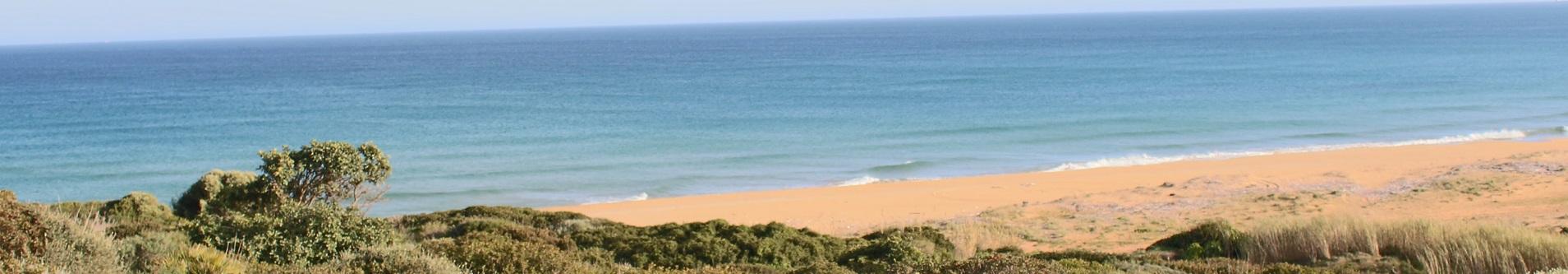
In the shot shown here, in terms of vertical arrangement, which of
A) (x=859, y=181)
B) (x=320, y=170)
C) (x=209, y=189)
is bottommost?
(x=859, y=181)

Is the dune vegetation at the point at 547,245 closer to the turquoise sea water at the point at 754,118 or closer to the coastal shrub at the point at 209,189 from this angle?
the coastal shrub at the point at 209,189

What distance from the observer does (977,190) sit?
2500cm

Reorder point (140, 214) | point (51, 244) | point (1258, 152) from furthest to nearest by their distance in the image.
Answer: point (1258, 152) < point (140, 214) < point (51, 244)

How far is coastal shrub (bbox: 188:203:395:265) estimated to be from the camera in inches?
410

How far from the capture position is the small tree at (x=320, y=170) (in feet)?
50.4

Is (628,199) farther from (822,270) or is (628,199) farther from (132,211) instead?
(822,270)

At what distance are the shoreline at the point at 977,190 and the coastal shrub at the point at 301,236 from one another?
29.9ft

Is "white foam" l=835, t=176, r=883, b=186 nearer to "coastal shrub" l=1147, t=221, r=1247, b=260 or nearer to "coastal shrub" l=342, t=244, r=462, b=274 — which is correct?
"coastal shrub" l=1147, t=221, r=1247, b=260

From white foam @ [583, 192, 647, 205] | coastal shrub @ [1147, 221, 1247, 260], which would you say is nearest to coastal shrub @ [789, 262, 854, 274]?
coastal shrub @ [1147, 221, 1247, 260]

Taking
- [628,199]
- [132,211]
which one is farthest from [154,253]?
[628,199]

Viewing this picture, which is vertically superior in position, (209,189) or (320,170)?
(320,170)

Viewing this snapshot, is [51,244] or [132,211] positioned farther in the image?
[132,211]

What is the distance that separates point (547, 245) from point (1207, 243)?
23.1 ft

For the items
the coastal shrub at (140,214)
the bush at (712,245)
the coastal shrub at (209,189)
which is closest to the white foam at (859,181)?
the bush at (712,245)
